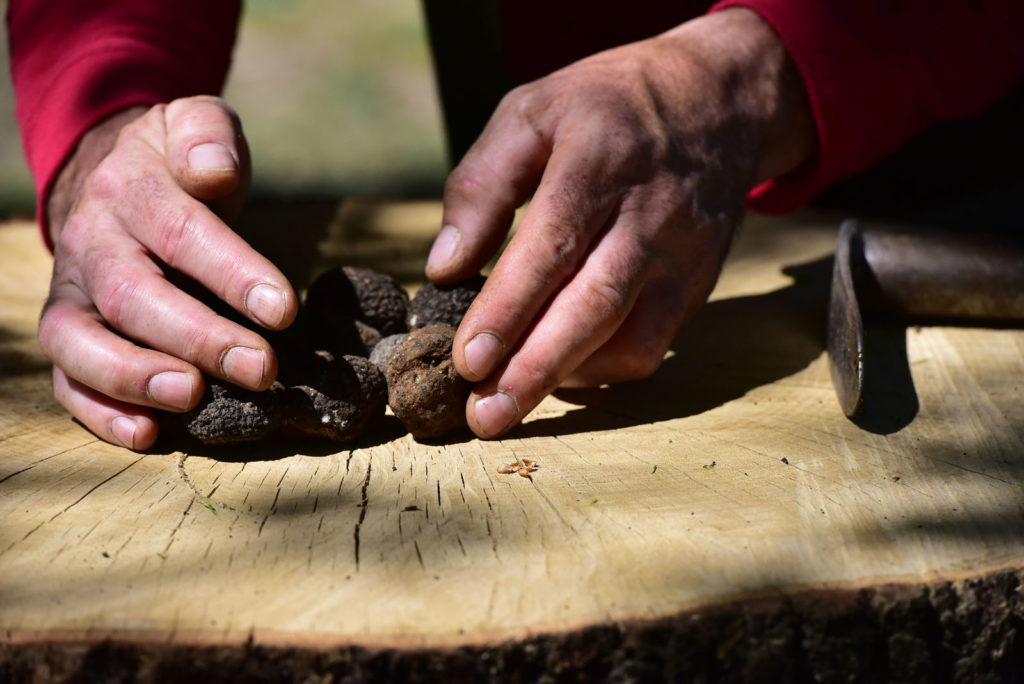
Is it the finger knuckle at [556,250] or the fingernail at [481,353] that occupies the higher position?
the finger knuckle at [556,250]

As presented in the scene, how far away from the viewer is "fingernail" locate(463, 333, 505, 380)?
1.78 metres

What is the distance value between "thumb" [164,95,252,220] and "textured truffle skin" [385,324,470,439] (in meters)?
0.49

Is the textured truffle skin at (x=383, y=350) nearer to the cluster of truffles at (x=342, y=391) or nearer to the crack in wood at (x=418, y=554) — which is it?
the cluster of truffles at (x=342, y=391)

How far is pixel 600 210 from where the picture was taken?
195cm

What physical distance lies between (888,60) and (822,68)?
0.62 feet

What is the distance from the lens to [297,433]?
6.01 feet

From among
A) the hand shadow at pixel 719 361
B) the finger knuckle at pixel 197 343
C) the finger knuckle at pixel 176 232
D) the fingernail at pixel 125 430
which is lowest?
the hand shadow at pixel 719 361

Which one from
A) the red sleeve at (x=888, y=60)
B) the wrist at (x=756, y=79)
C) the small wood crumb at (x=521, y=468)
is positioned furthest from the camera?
the red sleeve at (x=888, y=60)

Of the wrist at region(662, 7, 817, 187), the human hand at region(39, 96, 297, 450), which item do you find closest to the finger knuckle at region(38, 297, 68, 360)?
the human hand at region(39, 96, 297, 450)

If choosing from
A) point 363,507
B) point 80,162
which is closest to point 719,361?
point 363,507

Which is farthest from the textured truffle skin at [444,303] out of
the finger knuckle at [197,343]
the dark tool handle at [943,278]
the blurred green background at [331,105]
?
the blurred green background at [331,105]

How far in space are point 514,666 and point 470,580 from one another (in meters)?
0.14

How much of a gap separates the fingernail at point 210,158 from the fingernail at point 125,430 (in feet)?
1.69

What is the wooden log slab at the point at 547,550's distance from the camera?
1.20 meters
